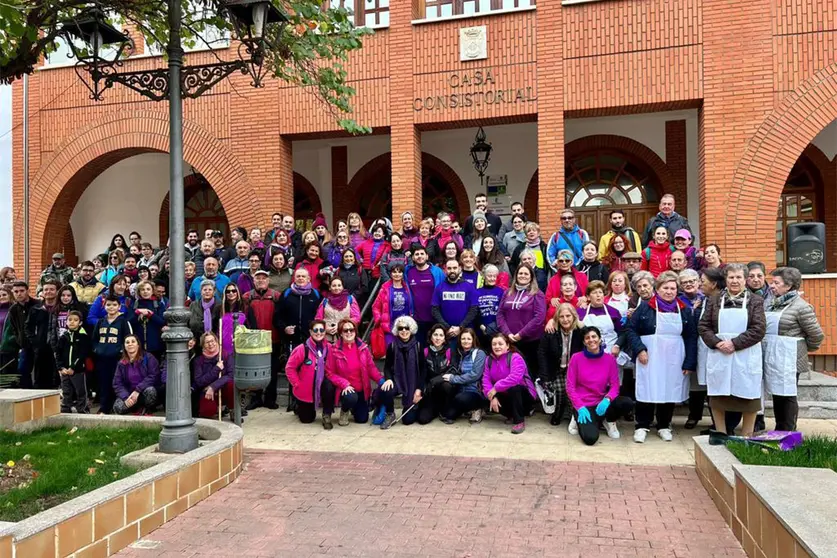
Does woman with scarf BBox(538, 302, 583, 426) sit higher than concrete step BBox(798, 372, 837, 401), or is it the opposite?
woman with scarf BBox(538, 302, 583, 426)

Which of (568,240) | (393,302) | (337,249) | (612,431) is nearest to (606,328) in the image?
(612,431)

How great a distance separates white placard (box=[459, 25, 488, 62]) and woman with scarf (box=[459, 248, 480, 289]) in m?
4.56

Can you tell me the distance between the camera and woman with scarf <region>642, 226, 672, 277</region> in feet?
24.8

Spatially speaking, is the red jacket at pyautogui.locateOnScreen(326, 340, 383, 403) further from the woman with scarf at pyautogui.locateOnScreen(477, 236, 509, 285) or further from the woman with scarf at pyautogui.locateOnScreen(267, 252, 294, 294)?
the woman with scarf at pyautogui.locateOnScreen(477, 236, 509, 285)

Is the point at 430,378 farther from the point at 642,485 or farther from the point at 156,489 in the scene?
the point at 156,489

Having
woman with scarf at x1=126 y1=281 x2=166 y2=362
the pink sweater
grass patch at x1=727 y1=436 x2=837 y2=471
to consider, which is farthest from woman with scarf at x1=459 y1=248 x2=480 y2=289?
woman with scarf at x1=126 y1=281 x2=166 y2=362

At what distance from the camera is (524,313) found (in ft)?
22.5

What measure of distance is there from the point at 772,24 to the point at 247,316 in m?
8.81

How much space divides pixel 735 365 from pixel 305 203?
11027 mm

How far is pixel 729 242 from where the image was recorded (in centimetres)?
926

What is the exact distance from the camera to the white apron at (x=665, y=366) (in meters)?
6.04

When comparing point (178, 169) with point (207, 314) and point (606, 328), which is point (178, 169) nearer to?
point (207, 314)

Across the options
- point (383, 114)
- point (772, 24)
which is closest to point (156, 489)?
point (383, 114)

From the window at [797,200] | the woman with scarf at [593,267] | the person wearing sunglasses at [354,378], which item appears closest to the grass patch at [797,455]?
the woman with scarf at [593,267]
